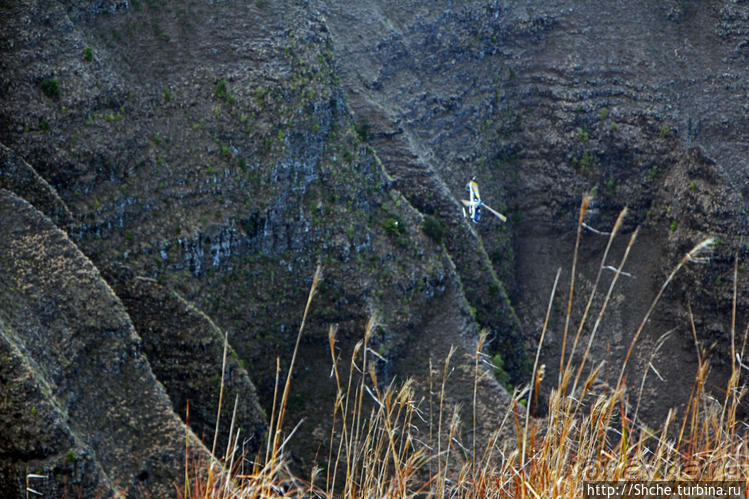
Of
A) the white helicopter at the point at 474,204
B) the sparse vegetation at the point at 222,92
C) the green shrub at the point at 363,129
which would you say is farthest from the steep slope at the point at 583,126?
the sparse vegetation at the point at 222,92

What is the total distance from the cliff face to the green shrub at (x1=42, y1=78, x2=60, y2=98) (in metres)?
0.13

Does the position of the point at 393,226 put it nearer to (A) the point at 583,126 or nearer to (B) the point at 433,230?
(B) the point at 433,230

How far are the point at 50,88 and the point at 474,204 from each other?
36.7m

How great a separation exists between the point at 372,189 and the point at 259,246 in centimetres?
913

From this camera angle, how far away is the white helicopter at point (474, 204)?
69250 mm

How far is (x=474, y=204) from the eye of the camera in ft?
230

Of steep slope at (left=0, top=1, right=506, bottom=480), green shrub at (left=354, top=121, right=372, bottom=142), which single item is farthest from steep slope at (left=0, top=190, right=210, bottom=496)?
green shrub at (left=354, top=121, right=372, bottom=142)

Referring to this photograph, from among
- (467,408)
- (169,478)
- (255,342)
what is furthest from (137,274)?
(467,408)

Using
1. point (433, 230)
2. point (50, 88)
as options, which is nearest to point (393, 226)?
point (433, 230)

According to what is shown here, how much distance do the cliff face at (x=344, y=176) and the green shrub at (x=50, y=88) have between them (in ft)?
0.43

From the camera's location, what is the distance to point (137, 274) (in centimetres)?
4344

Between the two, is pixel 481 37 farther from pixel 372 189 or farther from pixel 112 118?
pixel 112 118

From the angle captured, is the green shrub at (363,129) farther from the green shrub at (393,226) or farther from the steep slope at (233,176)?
the green shrub at (393,226)

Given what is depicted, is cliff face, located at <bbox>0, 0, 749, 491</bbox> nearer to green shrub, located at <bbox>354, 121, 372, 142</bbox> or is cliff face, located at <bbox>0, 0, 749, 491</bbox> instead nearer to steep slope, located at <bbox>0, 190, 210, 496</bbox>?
steep slope, located at <bbox>0, 190, 210, 496</bbox>
